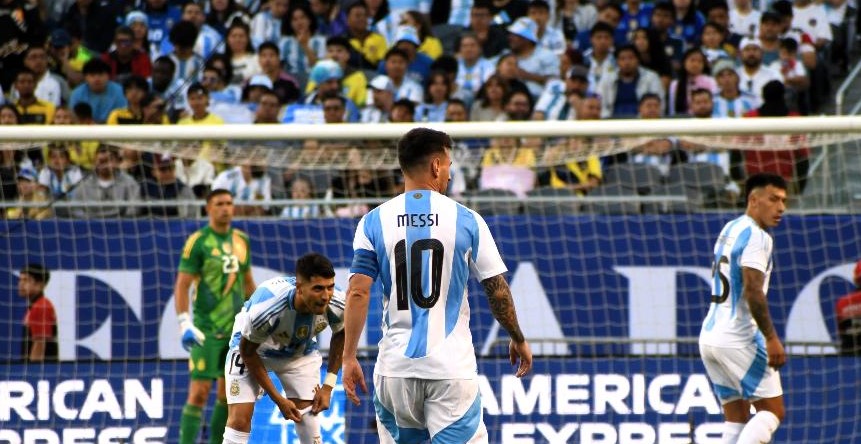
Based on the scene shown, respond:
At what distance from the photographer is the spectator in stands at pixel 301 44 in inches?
582

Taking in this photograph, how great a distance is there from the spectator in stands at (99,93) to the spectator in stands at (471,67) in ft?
11.4

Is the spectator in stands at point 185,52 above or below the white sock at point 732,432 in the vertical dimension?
above

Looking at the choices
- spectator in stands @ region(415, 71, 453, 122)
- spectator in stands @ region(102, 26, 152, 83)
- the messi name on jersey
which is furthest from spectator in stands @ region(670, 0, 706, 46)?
the messi name on jersey

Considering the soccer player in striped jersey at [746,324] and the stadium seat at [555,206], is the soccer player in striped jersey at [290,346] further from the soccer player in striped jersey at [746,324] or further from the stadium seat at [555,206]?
the stadium seat at [555,206]

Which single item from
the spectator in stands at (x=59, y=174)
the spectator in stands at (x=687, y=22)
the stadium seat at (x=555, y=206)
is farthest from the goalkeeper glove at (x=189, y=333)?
the spectator in stands at (x=687, y=22)

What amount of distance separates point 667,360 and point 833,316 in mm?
1517

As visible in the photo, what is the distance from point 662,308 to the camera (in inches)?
449

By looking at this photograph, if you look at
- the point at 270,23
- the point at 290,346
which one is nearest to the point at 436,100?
the point at 270,23

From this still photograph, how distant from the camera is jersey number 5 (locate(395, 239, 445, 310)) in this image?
6223 millimetres

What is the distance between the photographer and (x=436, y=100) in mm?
13695

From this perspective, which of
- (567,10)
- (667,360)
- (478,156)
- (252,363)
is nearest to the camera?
(252,363)

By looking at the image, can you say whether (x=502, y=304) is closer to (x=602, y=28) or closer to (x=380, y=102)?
(x=380, y=102)

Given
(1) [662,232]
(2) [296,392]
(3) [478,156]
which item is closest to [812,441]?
(1) [662,232]

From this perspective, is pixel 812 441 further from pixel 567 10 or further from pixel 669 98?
pixel 567 10
